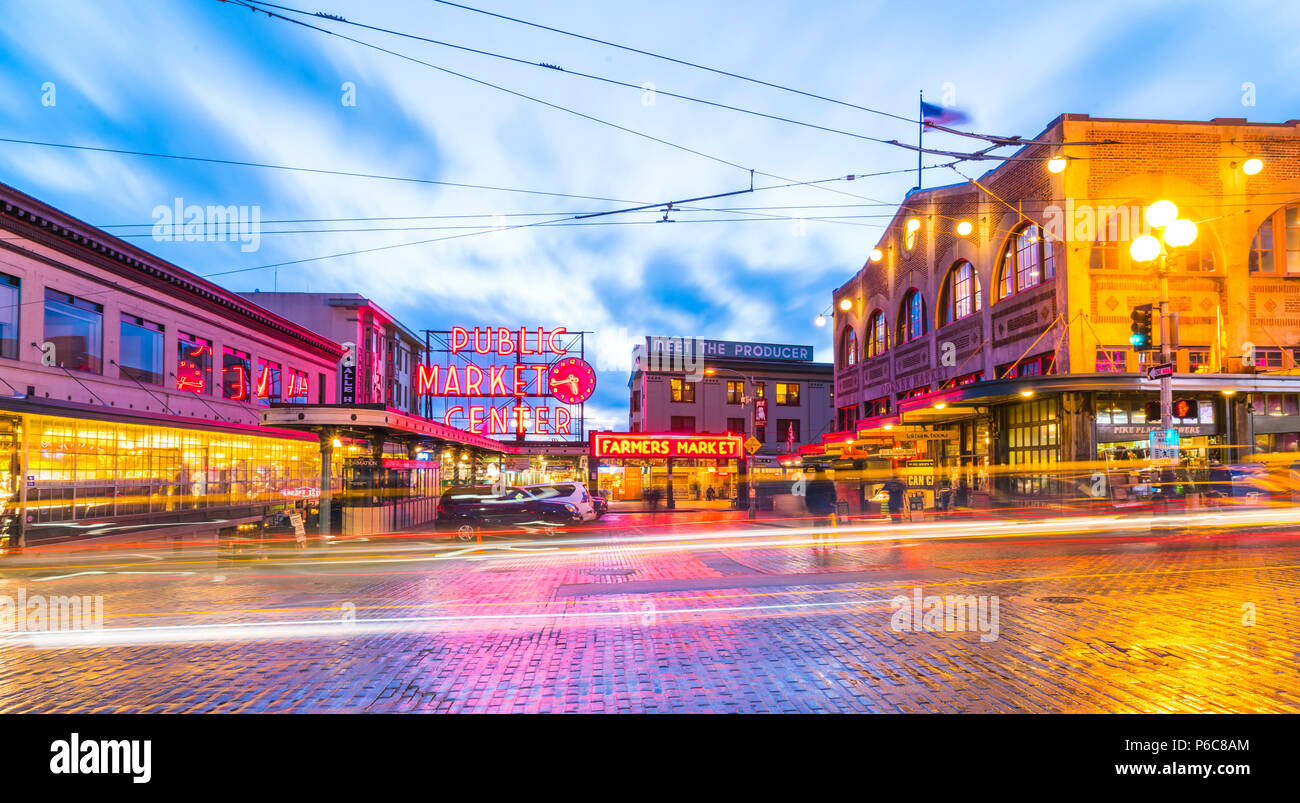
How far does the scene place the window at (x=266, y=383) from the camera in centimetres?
3036

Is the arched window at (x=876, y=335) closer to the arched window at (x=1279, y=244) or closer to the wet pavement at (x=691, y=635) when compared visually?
the arched window at (x=1279, y=244)

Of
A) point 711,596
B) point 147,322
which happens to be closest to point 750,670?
point 711,596

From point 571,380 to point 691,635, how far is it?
29696mm

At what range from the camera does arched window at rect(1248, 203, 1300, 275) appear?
84.5 ft

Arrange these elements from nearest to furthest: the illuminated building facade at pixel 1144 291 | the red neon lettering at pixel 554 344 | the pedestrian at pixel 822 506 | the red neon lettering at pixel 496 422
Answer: the pedestrian at pixel 822 506 → the illuminated building facade at pixel 1144 291 → the red neon lettering at pixel 496 422 → the red neon lettering at pixel 554 344

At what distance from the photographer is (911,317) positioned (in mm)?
39688

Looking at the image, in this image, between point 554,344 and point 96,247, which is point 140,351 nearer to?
point 96,247

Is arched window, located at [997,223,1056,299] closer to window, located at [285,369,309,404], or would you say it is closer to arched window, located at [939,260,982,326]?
arched window, located at [939,260,982,326]

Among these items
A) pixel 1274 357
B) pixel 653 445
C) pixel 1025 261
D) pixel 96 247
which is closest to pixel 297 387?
pixel 96 247

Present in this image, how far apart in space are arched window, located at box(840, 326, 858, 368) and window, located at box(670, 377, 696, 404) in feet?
45.5

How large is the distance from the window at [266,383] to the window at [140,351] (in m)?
6.38

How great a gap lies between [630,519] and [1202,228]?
78.7 ft

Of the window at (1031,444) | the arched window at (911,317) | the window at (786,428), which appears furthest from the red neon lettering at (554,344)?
the window at (786,428)
